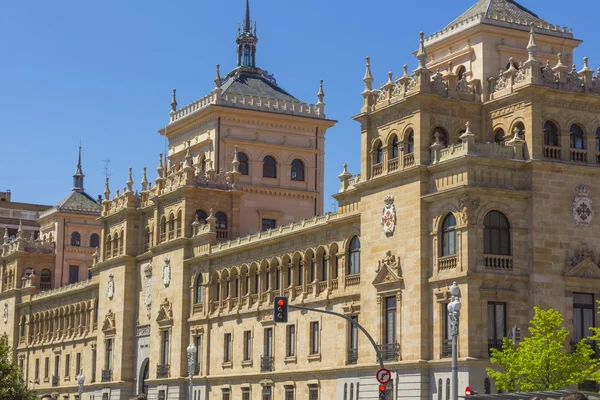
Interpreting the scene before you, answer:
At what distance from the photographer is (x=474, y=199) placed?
5069cm

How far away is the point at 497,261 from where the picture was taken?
5094 centimetres

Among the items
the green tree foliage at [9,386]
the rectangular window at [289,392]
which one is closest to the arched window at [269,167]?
the rectangular window at [289,392]

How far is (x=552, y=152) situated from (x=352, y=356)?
14.6 m

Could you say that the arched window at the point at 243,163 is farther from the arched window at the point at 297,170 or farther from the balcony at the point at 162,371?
the balcony at the point at 162,371

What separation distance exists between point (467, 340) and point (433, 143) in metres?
9.98

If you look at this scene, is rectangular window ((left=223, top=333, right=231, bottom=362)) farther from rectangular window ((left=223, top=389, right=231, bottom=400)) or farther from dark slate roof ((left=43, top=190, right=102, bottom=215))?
dark slate roof ((left=43, top=190, right=102, bottom=215))

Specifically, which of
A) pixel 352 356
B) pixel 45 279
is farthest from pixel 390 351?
pixel 45 279

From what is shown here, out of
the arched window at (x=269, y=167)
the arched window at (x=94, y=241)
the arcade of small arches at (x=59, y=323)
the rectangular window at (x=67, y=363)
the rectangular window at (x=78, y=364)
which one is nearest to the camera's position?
the arched window at (x=269, y=167)

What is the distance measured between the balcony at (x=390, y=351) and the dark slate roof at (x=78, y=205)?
63258 millimetres

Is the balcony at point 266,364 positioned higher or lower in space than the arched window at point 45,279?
lower

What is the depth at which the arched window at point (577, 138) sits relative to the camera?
5347 centimetres

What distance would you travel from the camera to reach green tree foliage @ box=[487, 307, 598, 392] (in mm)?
45500

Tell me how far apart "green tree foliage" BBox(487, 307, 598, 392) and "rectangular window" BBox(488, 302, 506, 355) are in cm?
193

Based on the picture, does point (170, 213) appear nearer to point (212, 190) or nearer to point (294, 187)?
point (212, 190)
